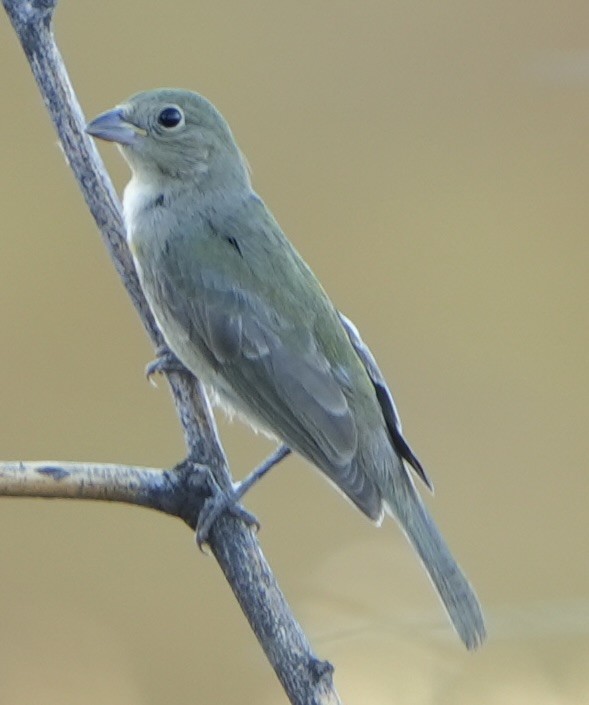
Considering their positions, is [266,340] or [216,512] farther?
[266,340]

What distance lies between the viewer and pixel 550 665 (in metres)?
1.74

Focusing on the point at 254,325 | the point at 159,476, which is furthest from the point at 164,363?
the point at 159,476

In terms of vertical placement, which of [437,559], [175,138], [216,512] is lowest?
[437,559]

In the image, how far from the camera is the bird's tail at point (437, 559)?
0.87 metres

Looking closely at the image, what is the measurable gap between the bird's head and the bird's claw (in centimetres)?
36

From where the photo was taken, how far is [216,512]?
2.89 ft

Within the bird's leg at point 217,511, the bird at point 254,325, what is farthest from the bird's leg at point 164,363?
the bird's leg at point 217,511

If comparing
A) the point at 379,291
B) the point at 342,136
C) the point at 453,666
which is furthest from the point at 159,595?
the point at 342,136

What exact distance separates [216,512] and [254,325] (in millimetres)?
257

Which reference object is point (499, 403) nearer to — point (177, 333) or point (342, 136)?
point (342, 136)

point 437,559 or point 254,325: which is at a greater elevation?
point 254,325

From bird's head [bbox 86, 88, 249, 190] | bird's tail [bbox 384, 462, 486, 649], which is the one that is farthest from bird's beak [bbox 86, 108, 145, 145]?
bird's tail [bbox 384, 462, 486, 649]

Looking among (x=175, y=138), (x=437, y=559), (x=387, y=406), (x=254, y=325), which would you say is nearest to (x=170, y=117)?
(x=175, y=138)

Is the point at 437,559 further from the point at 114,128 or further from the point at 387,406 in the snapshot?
the point at 114,128
